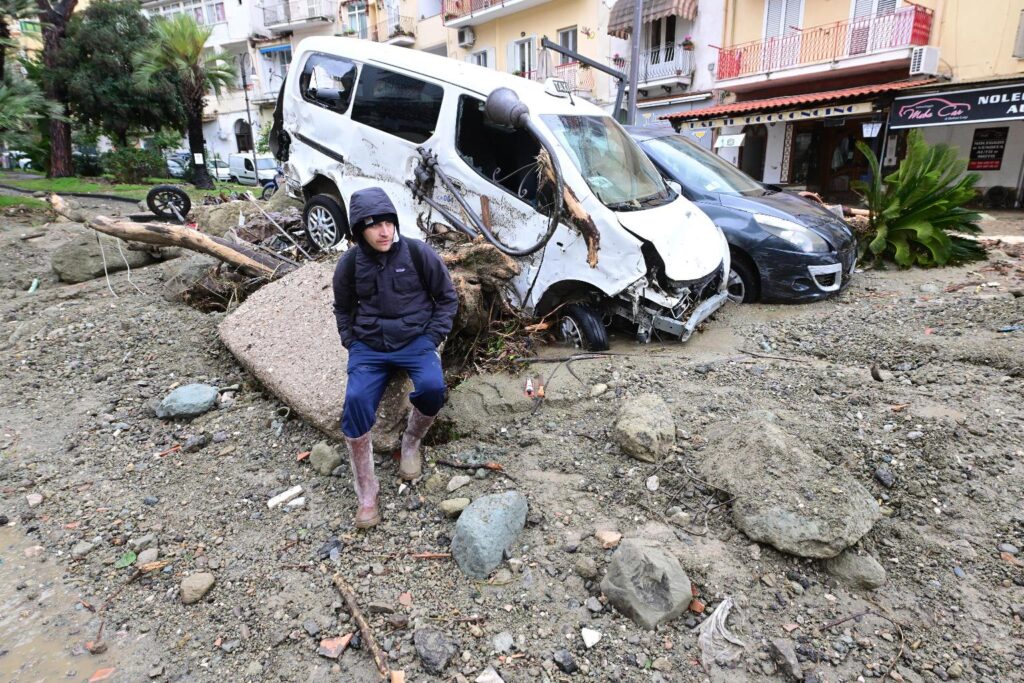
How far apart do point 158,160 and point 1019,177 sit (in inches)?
1183

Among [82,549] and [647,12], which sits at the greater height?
[647,12]

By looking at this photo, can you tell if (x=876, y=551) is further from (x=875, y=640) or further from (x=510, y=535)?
(x=510, y=535)

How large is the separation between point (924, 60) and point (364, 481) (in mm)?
19255

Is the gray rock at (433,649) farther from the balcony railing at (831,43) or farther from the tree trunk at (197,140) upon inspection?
the tree trunk at (197,140)

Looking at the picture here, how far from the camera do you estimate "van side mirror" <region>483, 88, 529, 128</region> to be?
5.15m

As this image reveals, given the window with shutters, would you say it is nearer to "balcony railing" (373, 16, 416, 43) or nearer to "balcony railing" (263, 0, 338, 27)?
"balcony railing" (373, 16, 416, 43)

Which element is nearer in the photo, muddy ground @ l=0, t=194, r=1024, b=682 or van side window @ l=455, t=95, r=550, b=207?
muddy ground @ l=0, t=194, r=1024, b=682

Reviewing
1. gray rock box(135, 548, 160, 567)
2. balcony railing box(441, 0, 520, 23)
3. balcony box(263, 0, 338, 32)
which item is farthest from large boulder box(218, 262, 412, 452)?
balcony box(263, 0, 338, 32)

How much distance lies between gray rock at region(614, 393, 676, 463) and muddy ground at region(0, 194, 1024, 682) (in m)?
0.07

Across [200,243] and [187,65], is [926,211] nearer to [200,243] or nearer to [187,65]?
[200,243]

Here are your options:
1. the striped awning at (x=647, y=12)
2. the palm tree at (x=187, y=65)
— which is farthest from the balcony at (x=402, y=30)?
the striped awning at (x=647, y=12)

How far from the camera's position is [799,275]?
21.0 ft

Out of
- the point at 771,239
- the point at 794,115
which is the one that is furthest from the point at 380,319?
the point at 794,115

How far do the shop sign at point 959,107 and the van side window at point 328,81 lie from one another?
603 inches
